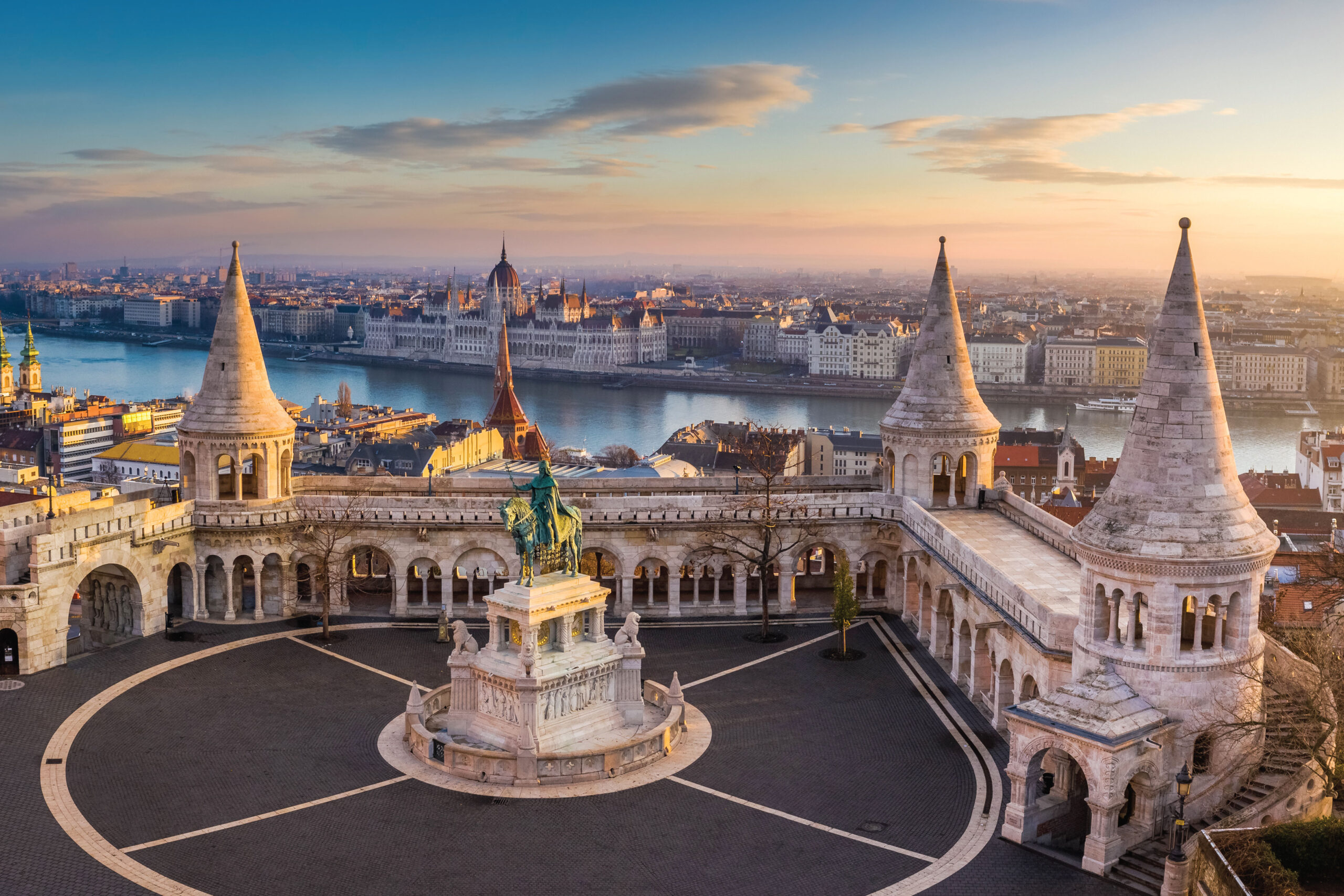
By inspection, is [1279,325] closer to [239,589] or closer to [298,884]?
[239,589]

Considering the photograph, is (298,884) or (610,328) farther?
(610,328)

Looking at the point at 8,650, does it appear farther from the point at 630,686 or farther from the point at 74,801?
the point at 630,686

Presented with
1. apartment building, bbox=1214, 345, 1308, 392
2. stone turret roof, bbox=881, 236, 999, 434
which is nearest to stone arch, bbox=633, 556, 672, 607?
stone turret roof, bbox=881, 236, 999, 434

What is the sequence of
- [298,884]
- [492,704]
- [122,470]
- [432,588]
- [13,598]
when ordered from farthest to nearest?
[122,470]
[432,588]
[13,598]
[492,704]
[298,884]

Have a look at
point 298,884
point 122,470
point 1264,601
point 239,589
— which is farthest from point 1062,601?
point 122,470

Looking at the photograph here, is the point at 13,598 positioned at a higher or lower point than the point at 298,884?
higher

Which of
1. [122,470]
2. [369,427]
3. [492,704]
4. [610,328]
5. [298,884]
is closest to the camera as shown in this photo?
[298,884]

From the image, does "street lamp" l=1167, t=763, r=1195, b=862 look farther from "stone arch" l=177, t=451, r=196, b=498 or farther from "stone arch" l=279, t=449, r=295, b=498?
"stone arch" l=177, t=451, r=196, b=498

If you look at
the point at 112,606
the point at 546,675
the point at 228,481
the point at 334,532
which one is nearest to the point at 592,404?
the point at 228,481
